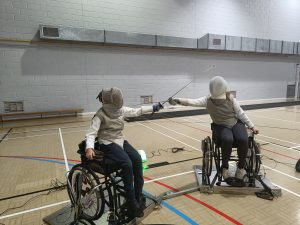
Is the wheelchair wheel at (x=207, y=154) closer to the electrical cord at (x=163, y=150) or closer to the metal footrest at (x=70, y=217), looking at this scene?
the metal footrest at (x=70, y=217)

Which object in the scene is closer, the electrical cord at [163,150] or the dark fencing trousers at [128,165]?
the dark fencing trousers at [128,165]

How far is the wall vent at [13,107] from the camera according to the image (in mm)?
5074

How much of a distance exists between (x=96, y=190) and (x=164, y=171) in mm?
1167

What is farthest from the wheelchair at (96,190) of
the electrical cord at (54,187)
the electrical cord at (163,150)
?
the electrical cord at (163,150)

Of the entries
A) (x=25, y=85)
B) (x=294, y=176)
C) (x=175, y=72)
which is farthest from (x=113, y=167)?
(x=175, y=72)

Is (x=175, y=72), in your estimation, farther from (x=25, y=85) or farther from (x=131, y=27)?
(x=25, y=85)

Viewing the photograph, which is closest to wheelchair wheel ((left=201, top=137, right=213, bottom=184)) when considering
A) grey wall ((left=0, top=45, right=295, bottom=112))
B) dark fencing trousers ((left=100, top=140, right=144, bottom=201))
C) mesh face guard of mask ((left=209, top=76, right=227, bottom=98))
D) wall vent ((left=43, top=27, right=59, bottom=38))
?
mesh face guard of mask ((left=209, top=76, right=227, bottom=98))

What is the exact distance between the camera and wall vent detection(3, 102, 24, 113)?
200 inches

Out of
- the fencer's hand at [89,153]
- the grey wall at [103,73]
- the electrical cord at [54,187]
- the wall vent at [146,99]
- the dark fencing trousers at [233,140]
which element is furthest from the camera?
the wall vent at [146,99]

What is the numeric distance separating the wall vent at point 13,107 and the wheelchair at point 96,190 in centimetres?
439

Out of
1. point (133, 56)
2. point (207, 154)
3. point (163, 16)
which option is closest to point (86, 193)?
point (207, 154)

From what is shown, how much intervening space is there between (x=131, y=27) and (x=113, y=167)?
5332 mm

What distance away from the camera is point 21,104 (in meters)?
5.20

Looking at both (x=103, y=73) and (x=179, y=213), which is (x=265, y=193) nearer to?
(x=179, y=213)
